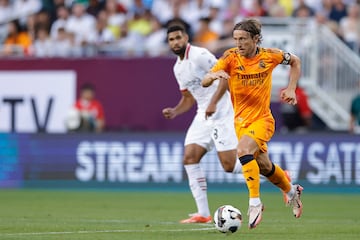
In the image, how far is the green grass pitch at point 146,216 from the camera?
1202 cm

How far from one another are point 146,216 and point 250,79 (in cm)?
351

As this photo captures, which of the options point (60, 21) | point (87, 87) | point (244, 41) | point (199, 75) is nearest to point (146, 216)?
point (199, 75)

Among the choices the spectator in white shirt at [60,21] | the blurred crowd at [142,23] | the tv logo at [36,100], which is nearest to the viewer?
the blurred crowd at [142,23]

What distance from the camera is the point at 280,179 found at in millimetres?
13109

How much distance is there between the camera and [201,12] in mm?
25062

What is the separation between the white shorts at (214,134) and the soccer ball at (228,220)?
9.26ft

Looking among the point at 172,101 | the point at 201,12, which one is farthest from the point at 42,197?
the point at 201,12

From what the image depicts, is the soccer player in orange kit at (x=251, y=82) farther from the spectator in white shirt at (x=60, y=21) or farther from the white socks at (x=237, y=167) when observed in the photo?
the spectator in white shirt at (x=60, y=21)

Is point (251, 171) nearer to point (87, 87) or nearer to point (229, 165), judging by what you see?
point (229, 165)

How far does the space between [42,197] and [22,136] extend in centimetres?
354

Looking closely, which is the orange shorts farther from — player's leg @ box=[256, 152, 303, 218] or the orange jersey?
player's leg @ box=[256, 152, 303, 218]

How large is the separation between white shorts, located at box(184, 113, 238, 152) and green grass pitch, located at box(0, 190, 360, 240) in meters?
1.15

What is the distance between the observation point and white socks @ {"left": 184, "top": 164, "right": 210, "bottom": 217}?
14422 millimetres

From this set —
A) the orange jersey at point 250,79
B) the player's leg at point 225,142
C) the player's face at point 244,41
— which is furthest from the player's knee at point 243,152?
the player's leg at point 225,142
